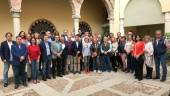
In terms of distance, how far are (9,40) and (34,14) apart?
6.25m

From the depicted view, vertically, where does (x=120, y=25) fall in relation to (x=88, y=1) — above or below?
below

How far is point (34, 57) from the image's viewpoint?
8281mm

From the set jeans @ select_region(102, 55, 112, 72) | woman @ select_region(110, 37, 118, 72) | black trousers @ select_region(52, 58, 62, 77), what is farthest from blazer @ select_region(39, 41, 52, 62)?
woman @ select_region(110, 37, 118, 72)

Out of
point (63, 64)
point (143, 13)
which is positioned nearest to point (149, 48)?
point (63, 64)

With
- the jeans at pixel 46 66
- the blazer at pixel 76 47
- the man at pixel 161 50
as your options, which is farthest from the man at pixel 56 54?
the man at pixel 161 50

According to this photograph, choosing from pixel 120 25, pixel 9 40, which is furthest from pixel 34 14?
pixel 9 40

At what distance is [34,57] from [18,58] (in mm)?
630

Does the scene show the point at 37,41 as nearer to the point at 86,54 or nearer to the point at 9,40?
the point at 9,40

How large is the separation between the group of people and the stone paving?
0.39m

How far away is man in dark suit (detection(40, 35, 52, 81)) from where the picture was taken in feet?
28.3

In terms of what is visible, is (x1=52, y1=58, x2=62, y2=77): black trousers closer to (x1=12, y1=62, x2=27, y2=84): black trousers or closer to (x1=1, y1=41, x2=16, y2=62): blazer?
(x1=12, y1=62, x2=27, y2=84): black trousers

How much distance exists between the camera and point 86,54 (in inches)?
391

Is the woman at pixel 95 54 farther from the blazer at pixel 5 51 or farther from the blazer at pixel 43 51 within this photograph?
the blazer at pixel 5 51

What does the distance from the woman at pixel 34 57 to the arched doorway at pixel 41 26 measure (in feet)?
19.1
